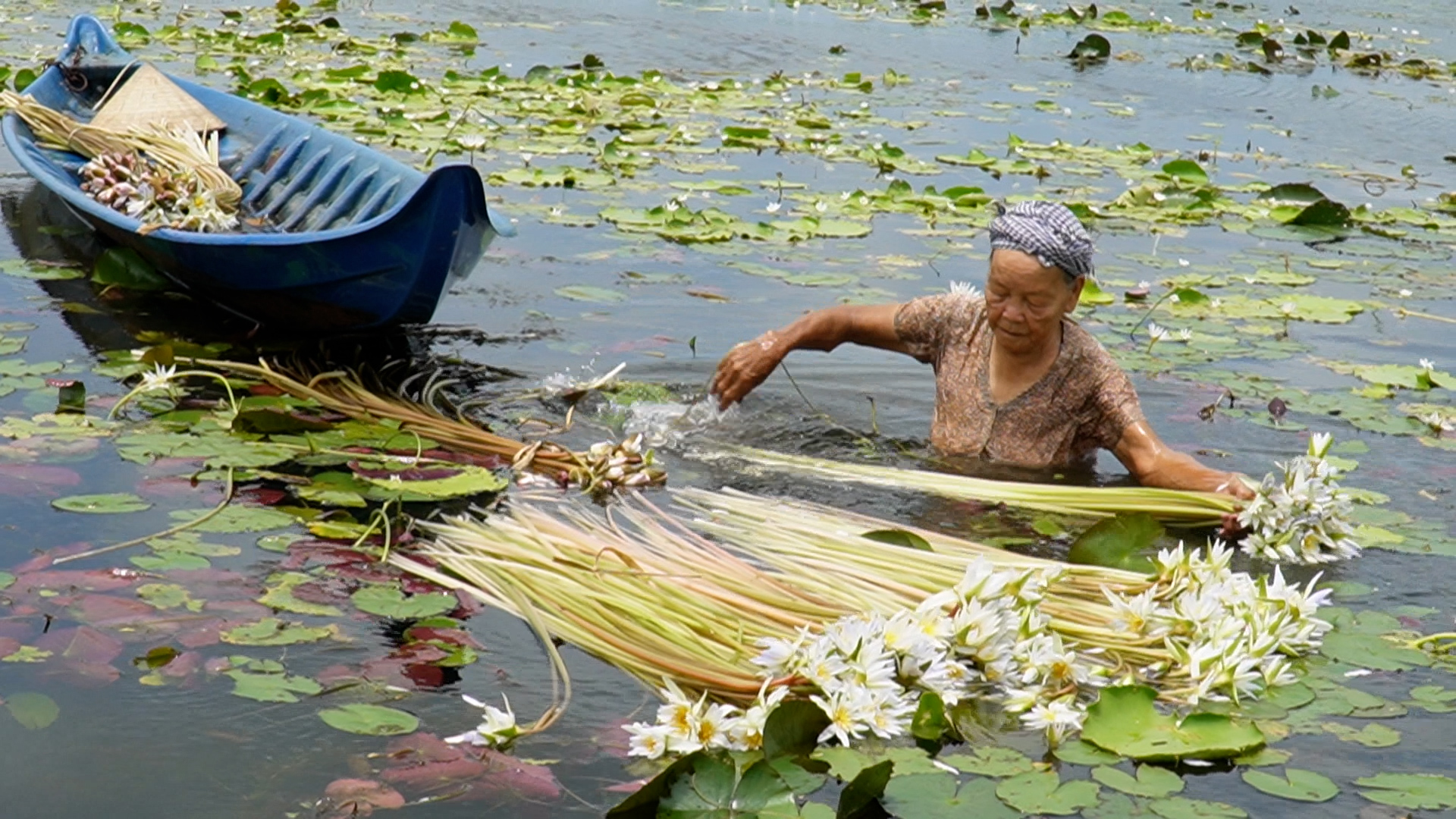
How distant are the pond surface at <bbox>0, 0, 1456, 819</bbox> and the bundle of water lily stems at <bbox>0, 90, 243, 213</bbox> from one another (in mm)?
498

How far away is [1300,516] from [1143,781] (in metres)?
1.46

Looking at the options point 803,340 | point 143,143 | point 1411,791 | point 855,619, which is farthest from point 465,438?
point 143,143

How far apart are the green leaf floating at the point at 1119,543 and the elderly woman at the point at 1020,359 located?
0.56 m

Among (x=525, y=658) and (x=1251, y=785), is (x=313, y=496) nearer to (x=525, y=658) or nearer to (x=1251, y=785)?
(x=525, y=658)

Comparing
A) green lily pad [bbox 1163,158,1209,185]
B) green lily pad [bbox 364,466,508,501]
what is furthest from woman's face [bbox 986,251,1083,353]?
green lily pad [bbox 1163,158,1209,185]

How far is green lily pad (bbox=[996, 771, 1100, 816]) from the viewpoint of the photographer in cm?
351

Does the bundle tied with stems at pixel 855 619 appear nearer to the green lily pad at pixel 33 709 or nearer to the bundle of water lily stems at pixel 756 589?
the bundle of water lily stems at pixel 756 589

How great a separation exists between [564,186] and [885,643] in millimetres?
6297

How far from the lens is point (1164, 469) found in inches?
208

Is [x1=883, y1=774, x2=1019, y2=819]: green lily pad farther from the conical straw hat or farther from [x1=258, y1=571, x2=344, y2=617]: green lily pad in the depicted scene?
the conical straw hat

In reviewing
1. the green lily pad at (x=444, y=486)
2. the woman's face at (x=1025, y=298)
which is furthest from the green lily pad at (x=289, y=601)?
the woman's face at (x=1025, y=298)

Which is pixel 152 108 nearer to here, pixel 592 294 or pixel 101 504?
pixel 592 294

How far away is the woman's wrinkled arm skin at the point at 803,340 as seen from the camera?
18.9 ft

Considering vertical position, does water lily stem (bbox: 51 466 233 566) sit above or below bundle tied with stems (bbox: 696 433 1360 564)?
below
